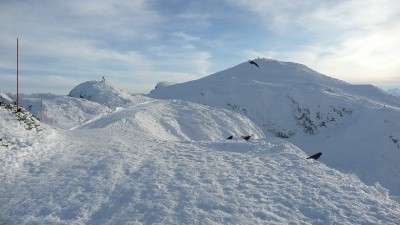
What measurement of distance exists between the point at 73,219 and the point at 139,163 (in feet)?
16.8

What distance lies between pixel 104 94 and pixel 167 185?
33078mm

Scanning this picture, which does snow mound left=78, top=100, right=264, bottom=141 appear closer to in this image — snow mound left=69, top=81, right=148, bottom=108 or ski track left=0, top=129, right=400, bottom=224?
snow mound left=69, top=81, right=148, bottom=108

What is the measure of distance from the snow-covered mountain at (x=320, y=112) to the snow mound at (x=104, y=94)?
8286mm

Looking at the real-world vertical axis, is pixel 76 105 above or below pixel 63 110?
above

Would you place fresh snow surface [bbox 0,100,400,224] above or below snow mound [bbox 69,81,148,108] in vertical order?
below

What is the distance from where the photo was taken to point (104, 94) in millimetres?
42031

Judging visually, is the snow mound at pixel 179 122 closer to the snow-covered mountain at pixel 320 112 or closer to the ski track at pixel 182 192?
A: the snow-covered mountain at pixel 320 112

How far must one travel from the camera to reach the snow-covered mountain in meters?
29.2

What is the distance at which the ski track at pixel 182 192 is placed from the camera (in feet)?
28.7

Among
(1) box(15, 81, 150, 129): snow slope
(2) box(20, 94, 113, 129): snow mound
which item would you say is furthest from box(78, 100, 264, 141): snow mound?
(1) box(15, 81, 150, 129): snow slope

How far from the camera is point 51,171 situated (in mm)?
11609

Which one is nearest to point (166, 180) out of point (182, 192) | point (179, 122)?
point (182, 192)

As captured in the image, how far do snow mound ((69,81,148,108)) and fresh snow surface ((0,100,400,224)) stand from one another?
71.9 feet

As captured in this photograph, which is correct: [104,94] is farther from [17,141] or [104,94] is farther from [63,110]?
[17,141]
